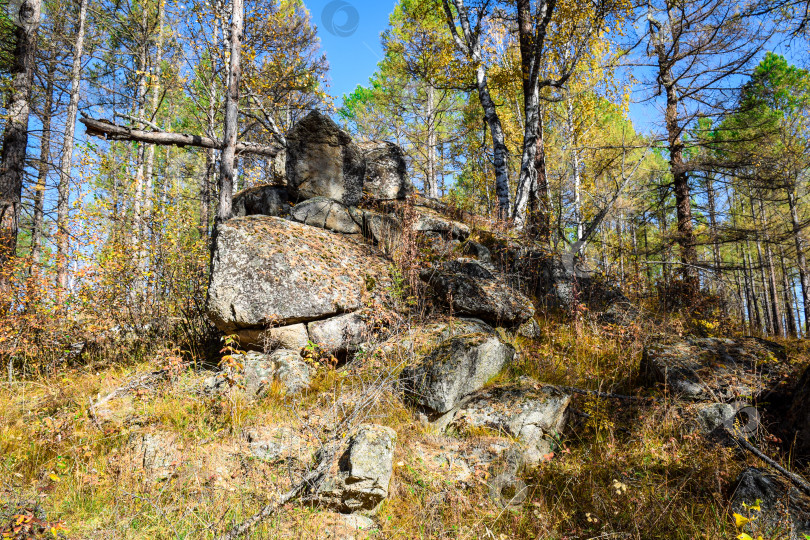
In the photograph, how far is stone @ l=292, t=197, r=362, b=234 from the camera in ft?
21.6

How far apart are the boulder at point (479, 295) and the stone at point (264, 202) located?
10.7ft

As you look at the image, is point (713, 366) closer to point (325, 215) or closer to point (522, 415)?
point (522, 415)

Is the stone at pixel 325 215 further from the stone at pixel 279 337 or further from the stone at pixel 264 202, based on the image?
the stone at pixel 279 337

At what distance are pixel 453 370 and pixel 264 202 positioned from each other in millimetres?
5205

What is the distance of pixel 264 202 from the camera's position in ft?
24.1

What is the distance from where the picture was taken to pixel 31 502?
2.48 m

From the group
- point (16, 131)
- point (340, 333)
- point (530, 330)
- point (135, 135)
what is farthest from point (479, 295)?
point (16, 131)

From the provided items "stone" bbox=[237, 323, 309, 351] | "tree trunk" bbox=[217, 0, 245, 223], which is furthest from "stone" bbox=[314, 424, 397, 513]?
"tree trunk" bbox=[217, 0, 245, 223]

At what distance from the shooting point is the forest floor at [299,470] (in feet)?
8.40

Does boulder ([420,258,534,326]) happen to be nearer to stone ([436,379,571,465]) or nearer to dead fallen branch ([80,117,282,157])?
stone ([436,379,571,465])

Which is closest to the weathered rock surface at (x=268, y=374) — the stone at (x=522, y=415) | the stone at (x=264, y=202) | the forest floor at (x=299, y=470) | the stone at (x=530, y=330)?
the forest floor at (x=299, y=470)

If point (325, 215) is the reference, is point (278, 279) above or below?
below

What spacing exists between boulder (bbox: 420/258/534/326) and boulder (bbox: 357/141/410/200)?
9.89 ft

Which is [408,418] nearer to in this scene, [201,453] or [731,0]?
[201,453]
